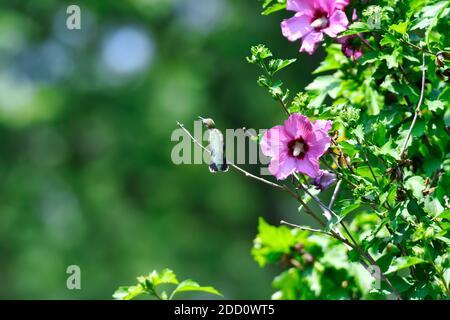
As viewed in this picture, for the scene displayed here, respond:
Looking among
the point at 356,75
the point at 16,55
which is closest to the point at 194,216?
the point at 16,55

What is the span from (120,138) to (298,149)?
12428mm

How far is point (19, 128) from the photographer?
13.9 metres

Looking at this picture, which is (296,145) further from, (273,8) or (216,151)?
(273,8)

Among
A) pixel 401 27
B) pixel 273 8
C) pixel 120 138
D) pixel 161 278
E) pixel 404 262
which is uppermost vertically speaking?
pixel 120 138

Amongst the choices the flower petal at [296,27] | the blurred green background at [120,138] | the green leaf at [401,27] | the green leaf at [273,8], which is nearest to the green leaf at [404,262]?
the green leaf at [401,27]

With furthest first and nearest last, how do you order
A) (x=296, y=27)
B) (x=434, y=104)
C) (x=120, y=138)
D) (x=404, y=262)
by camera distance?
(x=120, y=138), (x=296, y=27), (x=434, y=104), (x=404, y=262)

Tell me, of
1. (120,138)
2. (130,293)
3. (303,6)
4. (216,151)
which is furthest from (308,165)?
(120,138)

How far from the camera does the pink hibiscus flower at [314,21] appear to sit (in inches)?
83.5

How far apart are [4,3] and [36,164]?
9.19 feet

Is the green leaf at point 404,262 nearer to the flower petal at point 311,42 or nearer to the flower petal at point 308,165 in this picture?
the flower petal at point 308,165

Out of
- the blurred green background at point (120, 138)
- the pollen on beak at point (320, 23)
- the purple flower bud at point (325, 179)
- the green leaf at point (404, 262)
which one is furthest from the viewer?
the blurred green background at point (120, 138)

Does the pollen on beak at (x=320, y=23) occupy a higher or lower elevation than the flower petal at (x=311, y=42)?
higher

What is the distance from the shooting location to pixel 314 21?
2.16 m

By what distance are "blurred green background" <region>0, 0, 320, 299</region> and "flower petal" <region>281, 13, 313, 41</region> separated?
11.4 metres
